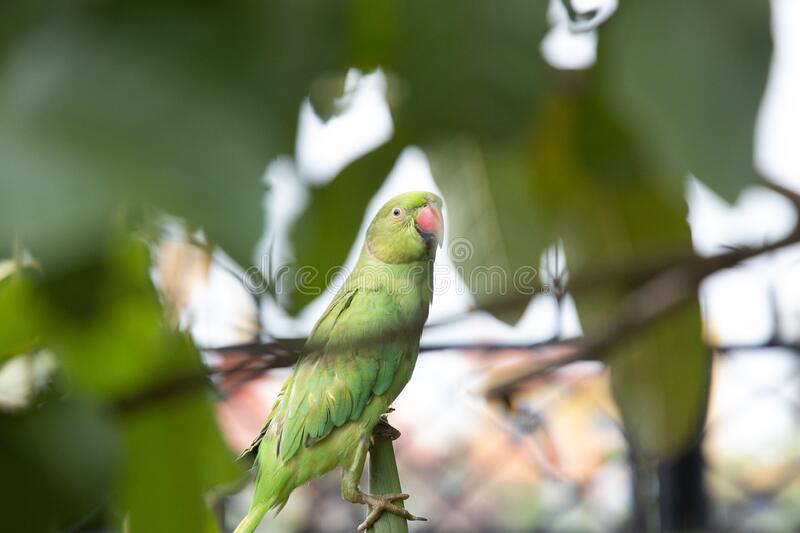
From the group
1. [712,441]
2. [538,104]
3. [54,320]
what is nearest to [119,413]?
[54,320]

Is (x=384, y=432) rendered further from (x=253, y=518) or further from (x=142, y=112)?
(x=142, y=112)

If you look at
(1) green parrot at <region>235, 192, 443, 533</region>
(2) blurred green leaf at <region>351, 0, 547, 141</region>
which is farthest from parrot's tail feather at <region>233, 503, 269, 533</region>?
(2) blurred green leaf at <region>351, 0, 547, 141</region>

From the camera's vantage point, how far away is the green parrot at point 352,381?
0.42 m

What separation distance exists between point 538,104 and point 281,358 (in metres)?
0.12

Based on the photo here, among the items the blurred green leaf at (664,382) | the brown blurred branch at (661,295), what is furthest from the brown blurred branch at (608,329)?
the blurred green leaf at (664,382)

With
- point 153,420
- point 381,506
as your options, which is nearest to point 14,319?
point 153,420

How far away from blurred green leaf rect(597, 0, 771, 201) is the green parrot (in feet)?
0.64

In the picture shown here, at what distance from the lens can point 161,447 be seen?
41 centimetres

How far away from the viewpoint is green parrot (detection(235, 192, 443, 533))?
420 mm

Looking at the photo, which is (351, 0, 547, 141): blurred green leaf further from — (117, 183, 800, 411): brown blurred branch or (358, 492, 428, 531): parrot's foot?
(358, 492, 428, 531): parrot's foot

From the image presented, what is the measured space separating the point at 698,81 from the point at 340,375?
27 centimetres

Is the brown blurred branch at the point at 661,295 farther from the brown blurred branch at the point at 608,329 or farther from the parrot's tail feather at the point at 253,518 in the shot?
the parrot's tail feather at the point at 253,518

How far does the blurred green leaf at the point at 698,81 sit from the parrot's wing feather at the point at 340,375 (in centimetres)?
20

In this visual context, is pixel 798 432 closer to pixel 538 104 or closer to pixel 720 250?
pixel 720 250
